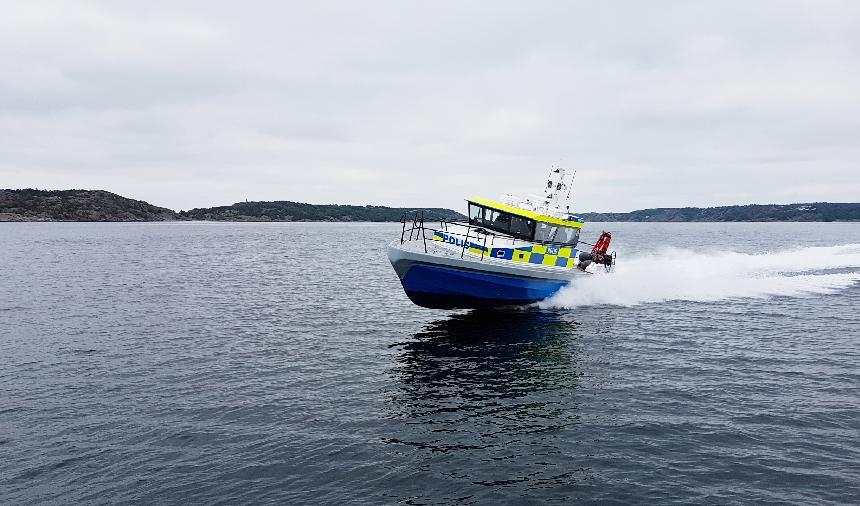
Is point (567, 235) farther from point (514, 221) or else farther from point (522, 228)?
point (514, 221)

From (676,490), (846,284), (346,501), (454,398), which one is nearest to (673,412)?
(676,490)

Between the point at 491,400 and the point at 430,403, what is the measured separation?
5.27 feet

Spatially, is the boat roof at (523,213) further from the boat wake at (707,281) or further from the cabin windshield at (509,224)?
the boat wake at (707,281)

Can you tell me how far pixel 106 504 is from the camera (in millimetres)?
9078

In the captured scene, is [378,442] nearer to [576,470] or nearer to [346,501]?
[346,501]

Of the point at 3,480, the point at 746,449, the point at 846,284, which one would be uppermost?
the point at 846,284

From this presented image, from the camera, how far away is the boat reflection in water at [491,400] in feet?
34.6

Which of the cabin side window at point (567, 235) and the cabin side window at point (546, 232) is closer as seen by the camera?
the cabin side window at point (546, 232)

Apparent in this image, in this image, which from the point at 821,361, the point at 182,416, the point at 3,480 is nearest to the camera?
the point at 3,480

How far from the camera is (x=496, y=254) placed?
22.9 m

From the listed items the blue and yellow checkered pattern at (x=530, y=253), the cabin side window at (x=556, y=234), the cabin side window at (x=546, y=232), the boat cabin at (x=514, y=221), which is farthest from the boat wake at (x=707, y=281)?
the boat cabin at (x=514, y=221)

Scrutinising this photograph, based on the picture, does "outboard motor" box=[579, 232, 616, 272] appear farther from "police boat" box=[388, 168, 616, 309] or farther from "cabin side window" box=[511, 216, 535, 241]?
"cabin side window" box=[511, 216, 535, 241]

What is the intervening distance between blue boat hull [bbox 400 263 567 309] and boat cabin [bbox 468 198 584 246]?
2091 mm

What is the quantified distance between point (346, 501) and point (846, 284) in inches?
1505
